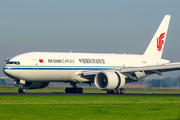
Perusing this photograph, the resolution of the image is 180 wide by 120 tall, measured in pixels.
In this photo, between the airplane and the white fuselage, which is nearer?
the white fuselage

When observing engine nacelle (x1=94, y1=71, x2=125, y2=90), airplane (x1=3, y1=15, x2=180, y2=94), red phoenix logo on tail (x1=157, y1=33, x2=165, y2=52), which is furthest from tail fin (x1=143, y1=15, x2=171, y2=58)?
engine nacelle (x1=94, y1=71, x2=125, y2=90)

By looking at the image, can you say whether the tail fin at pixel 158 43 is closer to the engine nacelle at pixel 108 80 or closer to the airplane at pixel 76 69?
the airplane at pixel 76 69

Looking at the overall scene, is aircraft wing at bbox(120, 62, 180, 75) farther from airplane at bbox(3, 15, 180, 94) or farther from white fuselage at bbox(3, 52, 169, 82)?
white fuselage at bbox(3, 52, 169, 82)

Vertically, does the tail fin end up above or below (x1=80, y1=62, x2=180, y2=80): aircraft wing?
above

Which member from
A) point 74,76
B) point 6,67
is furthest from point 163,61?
point 6,67

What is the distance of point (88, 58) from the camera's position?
46125 mm

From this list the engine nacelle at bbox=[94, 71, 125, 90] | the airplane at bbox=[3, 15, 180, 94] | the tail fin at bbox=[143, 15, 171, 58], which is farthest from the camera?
the tail fin at bbox=[143, 15, 171, 58]

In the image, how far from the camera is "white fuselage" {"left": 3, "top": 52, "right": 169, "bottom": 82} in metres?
40.2

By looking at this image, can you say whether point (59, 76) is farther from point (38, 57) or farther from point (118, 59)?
point (118, 59)

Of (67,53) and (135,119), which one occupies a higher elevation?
(67,53)

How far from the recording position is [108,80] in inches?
1628

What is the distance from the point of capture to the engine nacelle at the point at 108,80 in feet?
136

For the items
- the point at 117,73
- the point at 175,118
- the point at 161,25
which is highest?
the point at 161,25

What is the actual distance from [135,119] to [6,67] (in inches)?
1027
